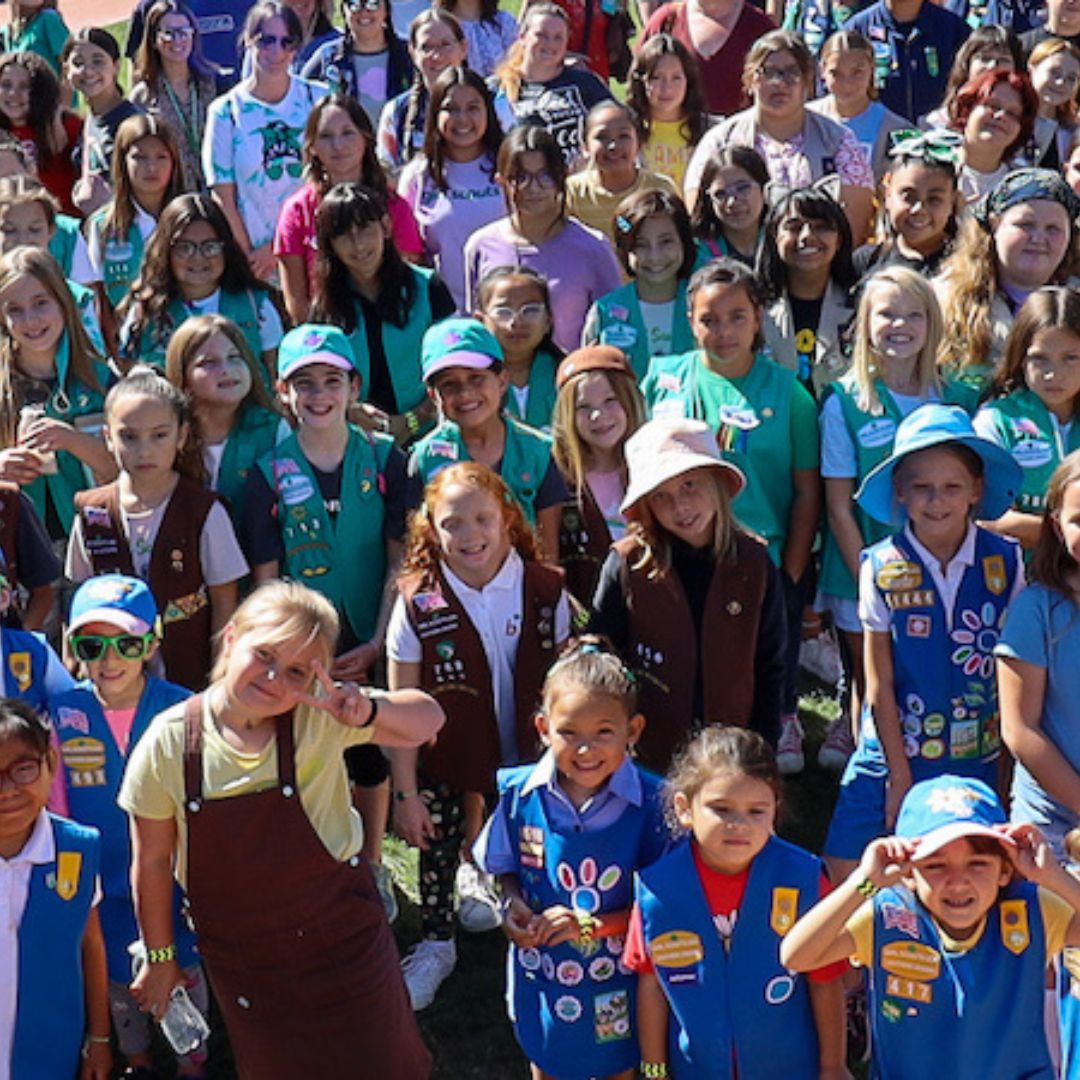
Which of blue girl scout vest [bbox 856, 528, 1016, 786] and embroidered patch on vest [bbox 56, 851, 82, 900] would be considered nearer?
embroidered patch on vest [bbox 56, 851, 82, 900]

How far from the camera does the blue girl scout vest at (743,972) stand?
158 inches

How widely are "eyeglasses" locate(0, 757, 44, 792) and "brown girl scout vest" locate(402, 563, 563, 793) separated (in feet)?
3.90

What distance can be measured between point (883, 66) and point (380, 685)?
4.85m

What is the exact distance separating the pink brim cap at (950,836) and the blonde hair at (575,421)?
215 cm

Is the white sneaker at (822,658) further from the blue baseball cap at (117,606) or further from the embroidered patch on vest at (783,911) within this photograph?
the blue baseball cap at (117,606)

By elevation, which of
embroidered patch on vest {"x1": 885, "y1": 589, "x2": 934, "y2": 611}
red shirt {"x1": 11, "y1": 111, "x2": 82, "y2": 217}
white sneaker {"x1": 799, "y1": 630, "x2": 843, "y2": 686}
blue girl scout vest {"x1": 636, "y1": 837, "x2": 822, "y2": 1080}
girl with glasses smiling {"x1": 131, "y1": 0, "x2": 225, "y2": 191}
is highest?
girl with glasses smiling {"x1": 131, "y1": 0, "x2": 225, "y2": 191}

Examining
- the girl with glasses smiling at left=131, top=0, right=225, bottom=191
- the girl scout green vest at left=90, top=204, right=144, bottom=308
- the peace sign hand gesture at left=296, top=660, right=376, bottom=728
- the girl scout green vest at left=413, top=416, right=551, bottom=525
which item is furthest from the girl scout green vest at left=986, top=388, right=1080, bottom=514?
the girl with glasses smiling at left=131, top=0, right=225, bottom=191

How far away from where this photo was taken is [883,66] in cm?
909

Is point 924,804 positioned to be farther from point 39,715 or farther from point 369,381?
point 369,381

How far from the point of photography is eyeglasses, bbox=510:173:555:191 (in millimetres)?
6703

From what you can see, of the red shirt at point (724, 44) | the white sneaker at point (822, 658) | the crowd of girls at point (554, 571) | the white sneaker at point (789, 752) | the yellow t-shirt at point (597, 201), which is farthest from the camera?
the red shirt at point (724, 44)

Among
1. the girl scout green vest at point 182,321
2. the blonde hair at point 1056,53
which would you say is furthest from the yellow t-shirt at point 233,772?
the blonde hair at point 1056,53

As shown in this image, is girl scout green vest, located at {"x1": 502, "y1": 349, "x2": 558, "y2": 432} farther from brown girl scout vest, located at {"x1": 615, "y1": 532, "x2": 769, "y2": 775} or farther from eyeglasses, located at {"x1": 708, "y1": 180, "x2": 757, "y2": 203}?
brown girl scout vest, located at {"x1": 615, "y1": 532, "x2": 769, "y2": 775}

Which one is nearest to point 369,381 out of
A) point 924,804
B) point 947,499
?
point 947,499
